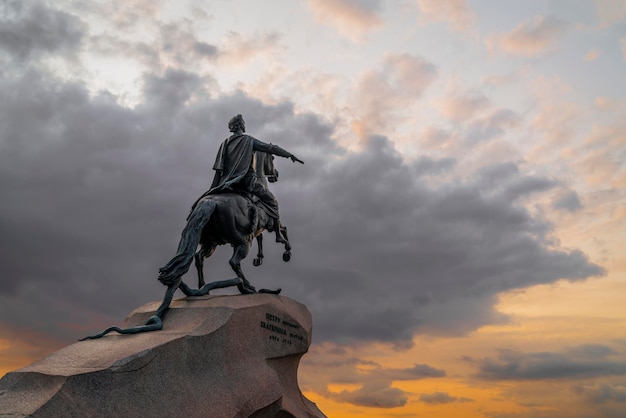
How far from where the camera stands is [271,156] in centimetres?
1588

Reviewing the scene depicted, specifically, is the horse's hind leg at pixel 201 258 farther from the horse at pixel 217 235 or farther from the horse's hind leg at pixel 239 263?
the horse's hind leg at pixel 239 263

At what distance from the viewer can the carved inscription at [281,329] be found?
491 inches

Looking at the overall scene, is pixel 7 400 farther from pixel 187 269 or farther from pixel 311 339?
pixel 311 339

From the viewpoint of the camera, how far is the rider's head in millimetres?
15555

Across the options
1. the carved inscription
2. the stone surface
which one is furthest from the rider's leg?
the carved inscription

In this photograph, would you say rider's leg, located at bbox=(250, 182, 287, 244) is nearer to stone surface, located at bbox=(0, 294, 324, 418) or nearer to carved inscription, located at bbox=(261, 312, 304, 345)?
stone surface, located at bbox=(0, 294, 324, 418)

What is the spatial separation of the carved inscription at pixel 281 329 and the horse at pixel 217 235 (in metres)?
1.09

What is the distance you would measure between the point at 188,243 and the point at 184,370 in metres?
3.15

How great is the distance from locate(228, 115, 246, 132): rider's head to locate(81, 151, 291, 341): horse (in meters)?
0.80

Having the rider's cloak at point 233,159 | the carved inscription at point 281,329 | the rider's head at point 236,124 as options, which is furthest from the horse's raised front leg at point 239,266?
the rider's head at point 236,124

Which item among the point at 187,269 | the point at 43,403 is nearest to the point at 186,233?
the point at 187,269

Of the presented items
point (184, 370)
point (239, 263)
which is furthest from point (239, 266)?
point (184, 370)

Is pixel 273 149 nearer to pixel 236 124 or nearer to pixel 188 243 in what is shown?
pixel 236 124

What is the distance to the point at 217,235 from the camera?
14133 millimetres
